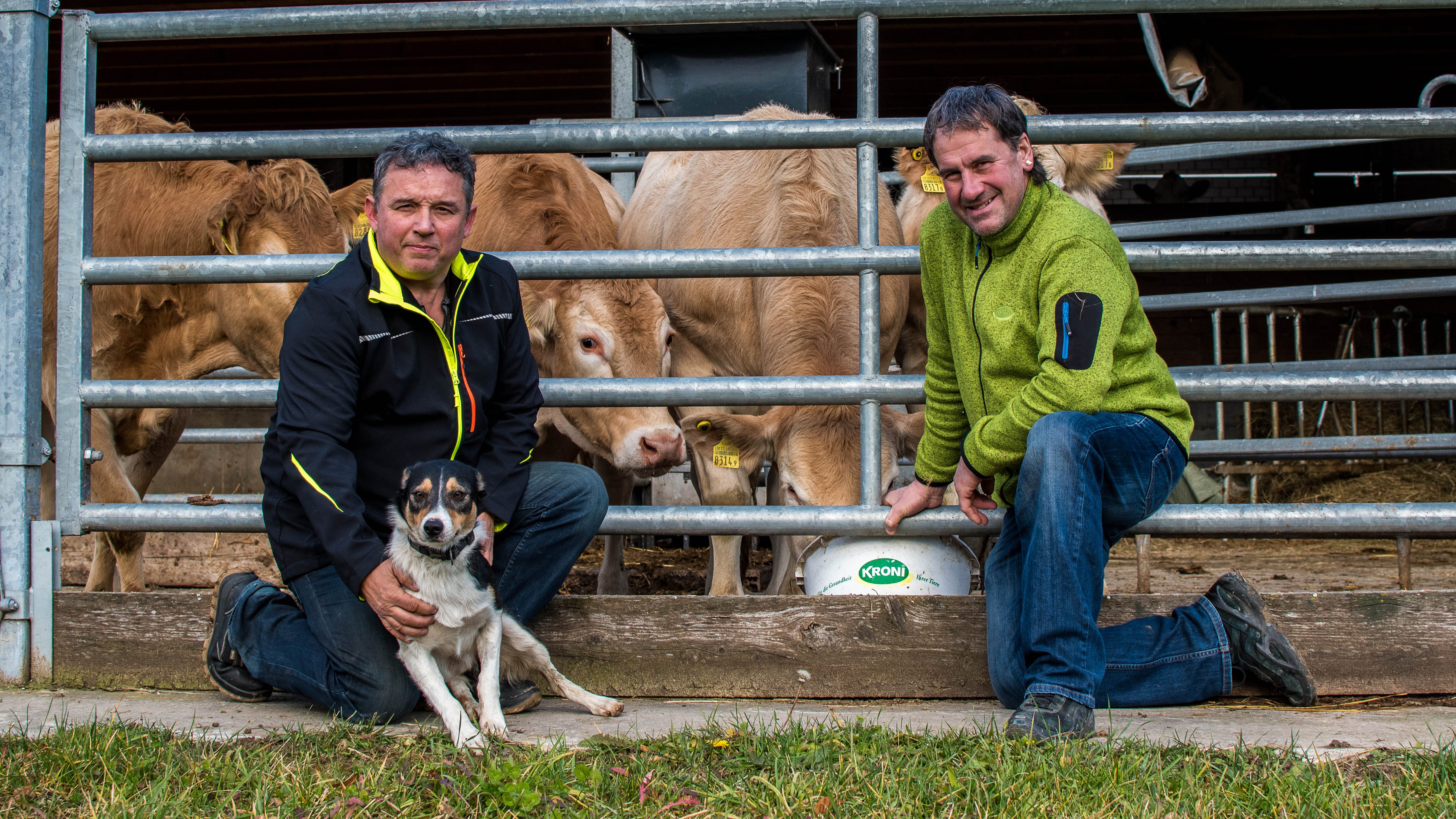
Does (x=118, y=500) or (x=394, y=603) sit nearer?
(x=394, y=603)

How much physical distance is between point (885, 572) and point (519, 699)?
98 centimetres

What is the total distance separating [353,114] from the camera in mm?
11734

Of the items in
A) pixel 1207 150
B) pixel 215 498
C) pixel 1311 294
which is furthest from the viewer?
pixel 1207 150

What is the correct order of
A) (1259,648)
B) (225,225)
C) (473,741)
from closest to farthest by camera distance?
(473,741)
(1259,648)
(225,225)

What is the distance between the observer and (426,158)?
8.62ft

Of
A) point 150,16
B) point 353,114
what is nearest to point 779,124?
point 150,16

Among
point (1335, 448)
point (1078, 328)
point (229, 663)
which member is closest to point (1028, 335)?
point (1078, 328)

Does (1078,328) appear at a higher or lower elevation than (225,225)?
lower

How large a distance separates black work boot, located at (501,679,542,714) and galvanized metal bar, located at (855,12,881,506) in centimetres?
95

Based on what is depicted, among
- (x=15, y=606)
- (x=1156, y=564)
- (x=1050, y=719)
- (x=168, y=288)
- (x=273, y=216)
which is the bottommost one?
(x=1156, y=564)

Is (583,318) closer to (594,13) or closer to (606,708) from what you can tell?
(594,13)

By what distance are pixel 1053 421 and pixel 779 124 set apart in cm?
108

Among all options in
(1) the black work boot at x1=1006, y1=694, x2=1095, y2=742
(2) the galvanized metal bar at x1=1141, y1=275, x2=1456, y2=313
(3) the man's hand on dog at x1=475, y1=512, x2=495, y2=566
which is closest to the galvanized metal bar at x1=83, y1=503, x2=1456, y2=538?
(3) the man's hand on dog at x1=475, y1=512, x2=495, y2=566

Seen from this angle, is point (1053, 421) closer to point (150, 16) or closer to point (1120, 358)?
point (1120, 358)
